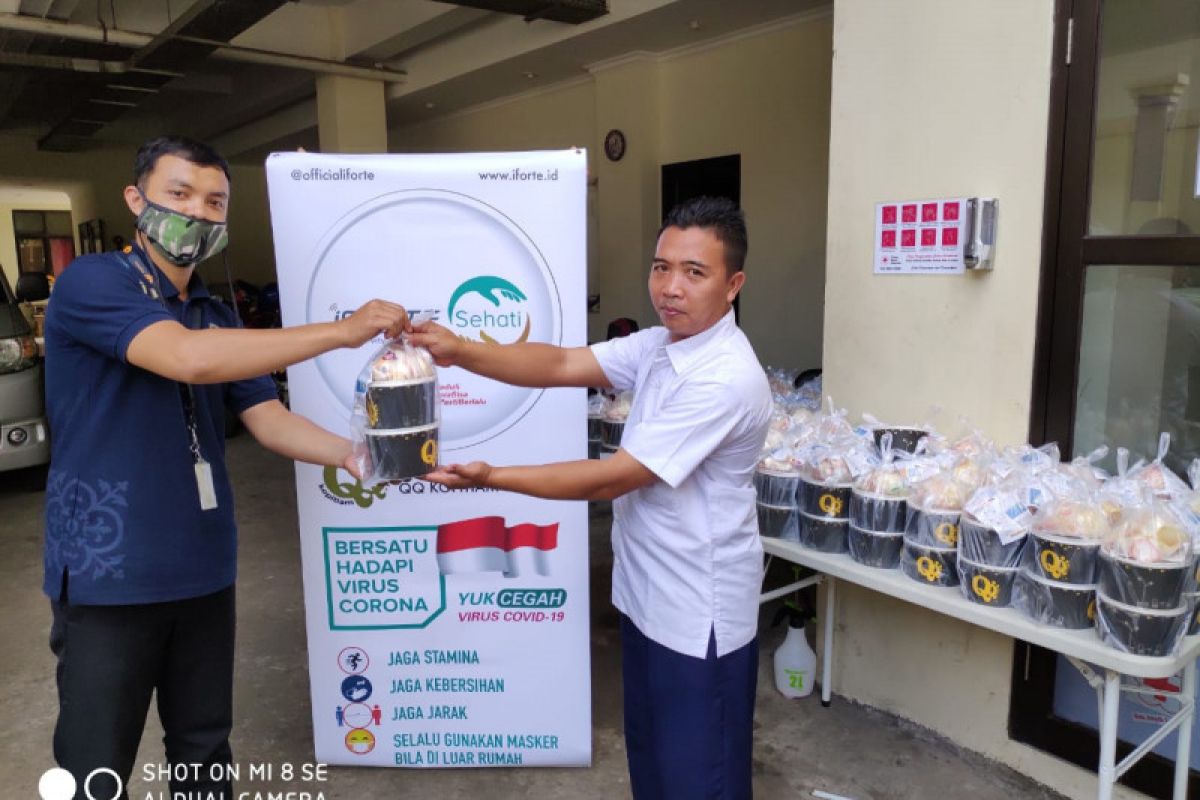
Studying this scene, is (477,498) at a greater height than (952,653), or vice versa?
(477,498)

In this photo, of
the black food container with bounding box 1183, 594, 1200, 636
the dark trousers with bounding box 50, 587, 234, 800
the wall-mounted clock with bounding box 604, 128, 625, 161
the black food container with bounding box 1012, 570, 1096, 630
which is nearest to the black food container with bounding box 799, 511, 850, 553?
the black food container with bounding box 1012, 570, 1096, 630

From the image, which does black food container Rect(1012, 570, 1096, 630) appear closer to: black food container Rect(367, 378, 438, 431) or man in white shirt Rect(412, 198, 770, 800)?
man in white shirt Rect(412, 198, 770, 800)

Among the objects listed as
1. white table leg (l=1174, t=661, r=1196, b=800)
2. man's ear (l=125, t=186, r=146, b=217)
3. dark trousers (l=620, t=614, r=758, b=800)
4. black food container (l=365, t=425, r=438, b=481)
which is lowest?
white table leg (l=1174, t=661, r=1196, b=800)

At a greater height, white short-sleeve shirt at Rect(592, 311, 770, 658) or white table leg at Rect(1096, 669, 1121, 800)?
white short-sleeve shirt at Rect(592, 311, 770, 658)

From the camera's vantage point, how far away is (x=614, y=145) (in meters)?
6.33

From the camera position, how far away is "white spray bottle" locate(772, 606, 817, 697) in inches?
112

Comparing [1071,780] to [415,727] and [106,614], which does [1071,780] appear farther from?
[106,614]

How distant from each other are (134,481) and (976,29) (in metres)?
2.36

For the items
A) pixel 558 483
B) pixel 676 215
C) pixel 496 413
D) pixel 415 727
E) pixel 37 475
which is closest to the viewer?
pixel 558 483

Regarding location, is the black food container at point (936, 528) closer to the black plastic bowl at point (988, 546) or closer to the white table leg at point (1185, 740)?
the black plastic bowl at point (988, 546)

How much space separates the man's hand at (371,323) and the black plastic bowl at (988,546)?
140cm

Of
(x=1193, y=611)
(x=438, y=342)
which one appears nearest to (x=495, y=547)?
(x=438, y=342)

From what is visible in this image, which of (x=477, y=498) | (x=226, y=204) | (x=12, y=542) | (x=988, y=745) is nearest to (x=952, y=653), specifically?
(x=988, y=745)

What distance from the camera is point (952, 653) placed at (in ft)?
8.21
